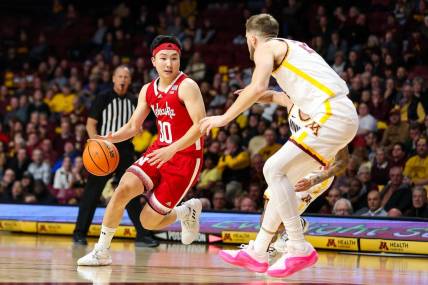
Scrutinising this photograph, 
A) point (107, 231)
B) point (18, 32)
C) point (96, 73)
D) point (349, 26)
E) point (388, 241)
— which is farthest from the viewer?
point (18, 32)

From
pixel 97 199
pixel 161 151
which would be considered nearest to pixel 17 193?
pixel 97 199

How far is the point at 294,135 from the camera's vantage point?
299 inches

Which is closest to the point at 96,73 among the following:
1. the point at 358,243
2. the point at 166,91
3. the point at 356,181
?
the point at 356,181

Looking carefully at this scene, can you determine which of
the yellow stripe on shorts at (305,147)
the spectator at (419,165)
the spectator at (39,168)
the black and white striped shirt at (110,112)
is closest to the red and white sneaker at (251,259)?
the yellow stripe on shorts at (305,147)

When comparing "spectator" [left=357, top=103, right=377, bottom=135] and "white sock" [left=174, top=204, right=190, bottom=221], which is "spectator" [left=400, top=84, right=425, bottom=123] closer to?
"spectator" [left=357, top=103, right=377, bottom=135]

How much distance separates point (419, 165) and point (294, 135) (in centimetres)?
677

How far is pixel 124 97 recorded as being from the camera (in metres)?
12.0

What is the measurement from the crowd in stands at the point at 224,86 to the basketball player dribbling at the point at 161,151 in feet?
15.8

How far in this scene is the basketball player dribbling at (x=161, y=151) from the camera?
8.62 metres

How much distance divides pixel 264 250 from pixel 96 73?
13373 mm

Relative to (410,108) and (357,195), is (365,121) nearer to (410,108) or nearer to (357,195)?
(410,108)

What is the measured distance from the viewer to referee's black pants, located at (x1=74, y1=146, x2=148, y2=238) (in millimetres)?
11758

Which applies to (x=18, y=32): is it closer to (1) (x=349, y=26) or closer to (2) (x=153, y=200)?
(1) (x=349, y=26)

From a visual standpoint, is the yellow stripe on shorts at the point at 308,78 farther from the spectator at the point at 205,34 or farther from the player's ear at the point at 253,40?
the spectator at the point at 205,34
